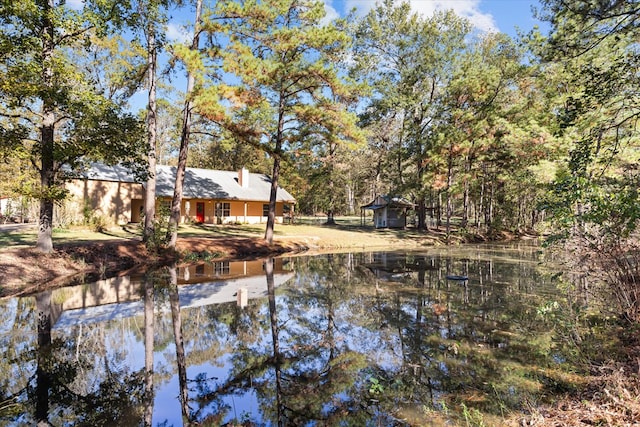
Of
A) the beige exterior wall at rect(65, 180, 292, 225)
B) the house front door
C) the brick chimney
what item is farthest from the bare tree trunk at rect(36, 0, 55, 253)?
the brick chimney

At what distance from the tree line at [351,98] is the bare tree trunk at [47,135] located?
0.05 meters

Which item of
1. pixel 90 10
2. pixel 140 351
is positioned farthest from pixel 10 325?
pixel 90 10

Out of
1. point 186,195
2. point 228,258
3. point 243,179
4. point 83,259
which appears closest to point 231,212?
point 243,179

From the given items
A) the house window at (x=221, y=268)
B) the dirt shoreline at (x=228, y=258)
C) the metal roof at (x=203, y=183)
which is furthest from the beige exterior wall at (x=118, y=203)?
the house window at (x=221, y=268)

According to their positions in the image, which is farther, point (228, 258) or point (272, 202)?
point (272, 202)

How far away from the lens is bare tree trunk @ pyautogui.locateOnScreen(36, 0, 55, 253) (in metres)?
10.6

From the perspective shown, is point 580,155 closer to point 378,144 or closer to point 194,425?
point 194,425

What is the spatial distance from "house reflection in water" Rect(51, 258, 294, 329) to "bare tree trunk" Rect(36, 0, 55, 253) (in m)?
2.94

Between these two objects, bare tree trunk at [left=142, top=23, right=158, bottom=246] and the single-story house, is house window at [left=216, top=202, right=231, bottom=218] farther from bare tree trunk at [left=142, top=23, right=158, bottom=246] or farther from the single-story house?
bare tree trunk at [left=142, top=23, right=158, bottom=246]

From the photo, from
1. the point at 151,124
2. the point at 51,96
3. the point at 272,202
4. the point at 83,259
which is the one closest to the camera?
the point at 51,96

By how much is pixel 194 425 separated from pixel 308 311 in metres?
5.17

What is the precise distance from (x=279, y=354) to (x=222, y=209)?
27.8 meters

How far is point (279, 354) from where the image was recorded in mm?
6348

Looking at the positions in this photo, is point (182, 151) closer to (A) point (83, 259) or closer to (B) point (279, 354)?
(A) point (83, 259)
